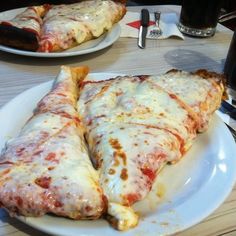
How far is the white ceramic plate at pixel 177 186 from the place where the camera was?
0.62 m

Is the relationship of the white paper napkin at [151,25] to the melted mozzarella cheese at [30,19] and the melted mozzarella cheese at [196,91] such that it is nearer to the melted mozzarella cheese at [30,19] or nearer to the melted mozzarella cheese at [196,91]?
the melted mozzarella cheese at [30,19]

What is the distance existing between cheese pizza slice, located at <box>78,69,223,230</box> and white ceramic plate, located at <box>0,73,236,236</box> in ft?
0.09

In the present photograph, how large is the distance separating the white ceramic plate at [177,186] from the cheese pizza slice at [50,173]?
29 mm

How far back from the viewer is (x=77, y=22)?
4.63 ft

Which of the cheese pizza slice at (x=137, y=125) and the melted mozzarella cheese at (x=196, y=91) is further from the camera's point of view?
the melted mozzarella cheese at (x=196, y=91)

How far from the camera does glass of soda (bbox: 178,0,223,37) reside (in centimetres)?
154

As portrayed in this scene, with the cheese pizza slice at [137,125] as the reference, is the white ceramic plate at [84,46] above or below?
below

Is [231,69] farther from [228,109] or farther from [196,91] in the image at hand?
[196,91]

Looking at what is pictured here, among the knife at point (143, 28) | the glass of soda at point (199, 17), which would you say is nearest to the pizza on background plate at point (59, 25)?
the knife at point (143, 28)

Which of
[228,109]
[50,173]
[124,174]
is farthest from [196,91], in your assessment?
[50,173]

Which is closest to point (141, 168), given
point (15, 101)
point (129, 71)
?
point (15, 101)

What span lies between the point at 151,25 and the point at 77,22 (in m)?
0.43

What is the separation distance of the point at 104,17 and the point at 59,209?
3.43ft

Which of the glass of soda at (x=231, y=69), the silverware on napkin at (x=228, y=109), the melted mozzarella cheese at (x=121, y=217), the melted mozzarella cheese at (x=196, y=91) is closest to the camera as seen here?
the melted mozzarella cheese at (x=121, y=217)
